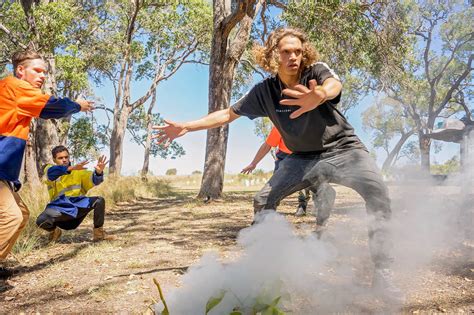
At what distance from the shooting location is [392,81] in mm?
11516

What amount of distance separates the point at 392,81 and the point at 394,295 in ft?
32.9

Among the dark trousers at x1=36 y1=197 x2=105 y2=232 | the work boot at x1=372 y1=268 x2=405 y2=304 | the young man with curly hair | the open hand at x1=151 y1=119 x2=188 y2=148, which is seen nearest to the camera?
the work boot at x1=372 y1=268 x2=405 y2=304

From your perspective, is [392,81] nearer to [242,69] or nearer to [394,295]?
[242,69]

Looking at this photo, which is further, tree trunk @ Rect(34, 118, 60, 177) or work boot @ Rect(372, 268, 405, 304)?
tree trunk @ Rect(34, 118, 60, 177)

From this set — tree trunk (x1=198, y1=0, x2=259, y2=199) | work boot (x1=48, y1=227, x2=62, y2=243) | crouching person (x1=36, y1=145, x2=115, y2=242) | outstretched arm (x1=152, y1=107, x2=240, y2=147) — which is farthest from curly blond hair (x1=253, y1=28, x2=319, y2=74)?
tree trunk (x1=198, y1=0, x2=259, y2=199)

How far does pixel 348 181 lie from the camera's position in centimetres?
291

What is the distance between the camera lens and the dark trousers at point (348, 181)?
2830 millimetres

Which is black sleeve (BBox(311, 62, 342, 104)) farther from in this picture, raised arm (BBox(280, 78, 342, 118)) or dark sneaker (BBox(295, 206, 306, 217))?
dark sneaker (BBox(295, 206, 306, 217))

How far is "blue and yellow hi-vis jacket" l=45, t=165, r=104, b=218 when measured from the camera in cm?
449

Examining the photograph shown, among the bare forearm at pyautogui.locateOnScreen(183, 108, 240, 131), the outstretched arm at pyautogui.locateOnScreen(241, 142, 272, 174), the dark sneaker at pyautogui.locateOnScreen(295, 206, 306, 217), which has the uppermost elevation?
the bare forearm at pyautogui.locateOnScreen(183, 108, 240, 131)

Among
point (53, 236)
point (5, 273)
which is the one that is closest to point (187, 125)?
point (5, 273)

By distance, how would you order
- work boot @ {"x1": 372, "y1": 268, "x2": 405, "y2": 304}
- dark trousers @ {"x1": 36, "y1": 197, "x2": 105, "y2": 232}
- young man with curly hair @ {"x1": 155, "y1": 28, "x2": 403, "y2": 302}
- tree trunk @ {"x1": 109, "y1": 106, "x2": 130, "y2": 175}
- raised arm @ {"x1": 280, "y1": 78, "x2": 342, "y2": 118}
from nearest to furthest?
raised arm @ {"x1": 280, "y1": 78, "x2": 342, "y2": 118}, work boot @ {"x1": 372, "y1": 268, "x2": 405, "y2": 304}, young man with curly hair @ {"x1": 155, "y1": 28, "x2": 403, "y2": 302}, dark trousers @ {"x1": 36, "y1": 197, "x2": 105, "y2": 232}, tree trunk @ {"x1": 109, "y1": 106, "x2": 130, "y2": 175}

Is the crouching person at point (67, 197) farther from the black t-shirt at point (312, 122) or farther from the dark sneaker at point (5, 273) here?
the black t-shirt at point (312, 122)

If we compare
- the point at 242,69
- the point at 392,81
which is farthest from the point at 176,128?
the point at 242,69
